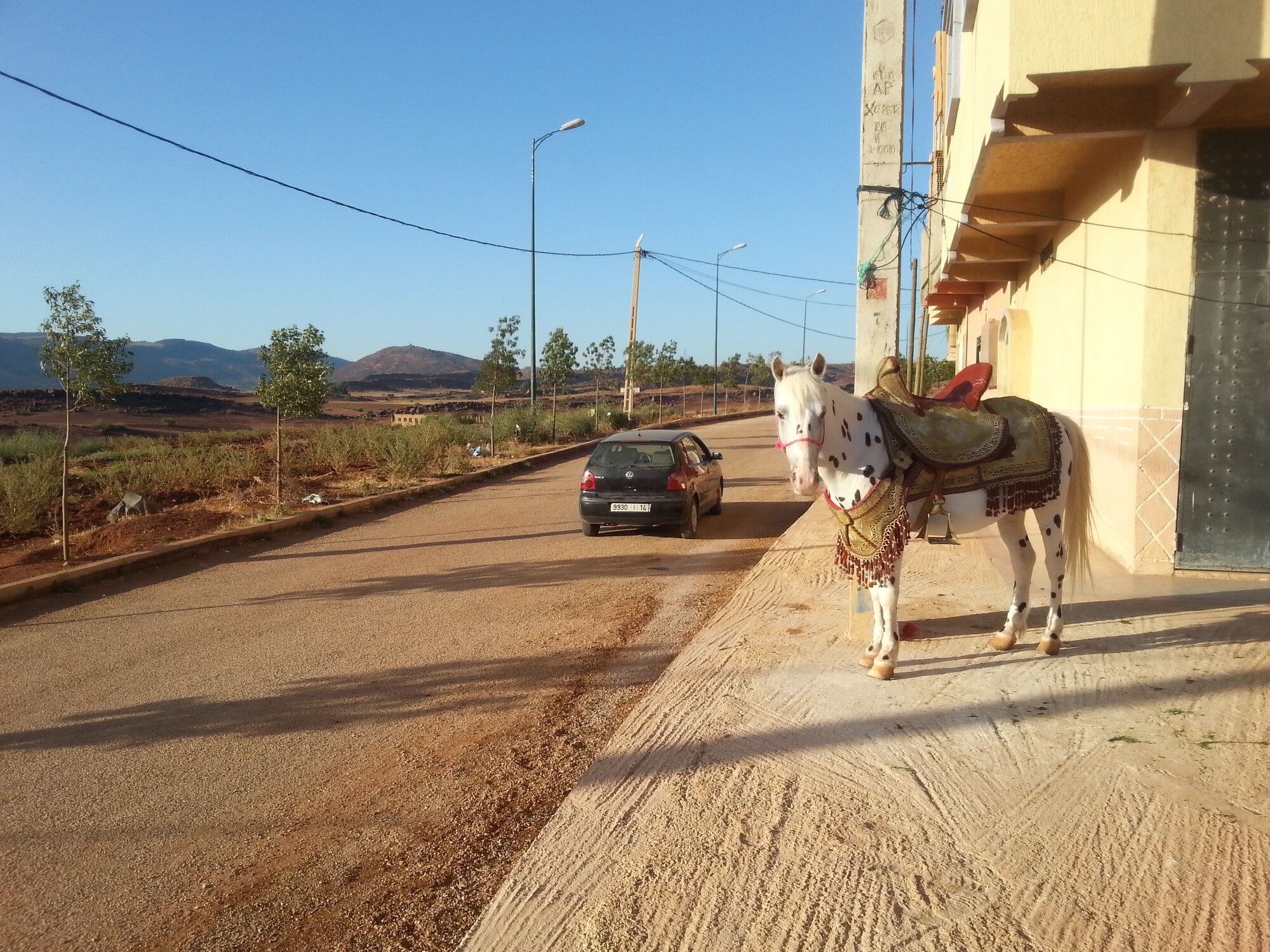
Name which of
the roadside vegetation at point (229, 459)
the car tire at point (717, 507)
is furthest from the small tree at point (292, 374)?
the car tire at point (717, 507)

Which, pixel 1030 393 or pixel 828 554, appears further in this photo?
pixel 1030 393

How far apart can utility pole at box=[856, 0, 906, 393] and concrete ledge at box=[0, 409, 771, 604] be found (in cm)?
819

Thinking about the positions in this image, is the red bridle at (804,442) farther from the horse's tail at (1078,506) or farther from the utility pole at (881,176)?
the utility pole at (881,176)

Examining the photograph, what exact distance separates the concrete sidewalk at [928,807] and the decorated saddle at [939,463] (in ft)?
2.96

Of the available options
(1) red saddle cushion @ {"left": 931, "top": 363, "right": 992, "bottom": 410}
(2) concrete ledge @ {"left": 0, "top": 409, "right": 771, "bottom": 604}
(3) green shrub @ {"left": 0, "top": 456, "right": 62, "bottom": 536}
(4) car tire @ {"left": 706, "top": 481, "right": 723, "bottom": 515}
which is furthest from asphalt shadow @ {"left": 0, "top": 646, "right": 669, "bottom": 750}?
(3) green shrub @ {"left": 0, "top": 456, "right": 62, "bottom": 536}

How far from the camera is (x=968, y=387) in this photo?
6395mm

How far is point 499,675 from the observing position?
6004 millimetres

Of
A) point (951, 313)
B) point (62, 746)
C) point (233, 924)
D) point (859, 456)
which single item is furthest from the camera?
point (951, 313)

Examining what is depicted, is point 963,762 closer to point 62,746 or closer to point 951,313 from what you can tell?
point 62,746

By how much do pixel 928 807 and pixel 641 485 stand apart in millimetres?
8168

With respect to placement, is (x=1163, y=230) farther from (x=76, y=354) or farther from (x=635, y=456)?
(x=76, y=354)

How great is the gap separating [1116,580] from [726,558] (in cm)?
429

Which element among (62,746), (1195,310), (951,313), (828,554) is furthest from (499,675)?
(951,313)

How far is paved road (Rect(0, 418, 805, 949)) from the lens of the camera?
331 centimetres
